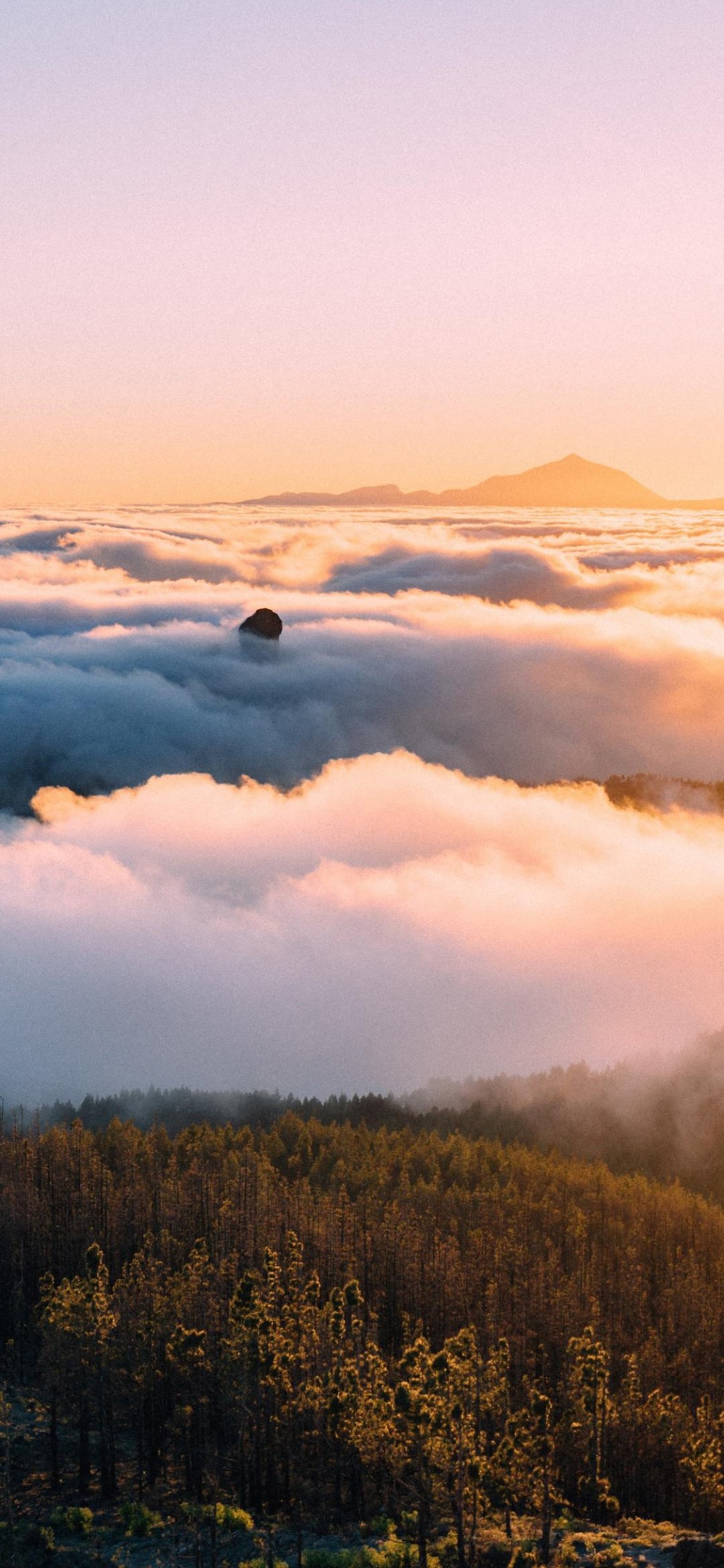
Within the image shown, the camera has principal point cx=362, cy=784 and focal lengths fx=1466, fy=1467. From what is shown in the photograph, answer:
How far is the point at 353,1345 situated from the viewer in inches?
3939

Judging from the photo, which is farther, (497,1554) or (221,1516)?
(221,1516)

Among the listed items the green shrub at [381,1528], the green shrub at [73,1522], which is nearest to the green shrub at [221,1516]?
the green shrub at [73,1522]

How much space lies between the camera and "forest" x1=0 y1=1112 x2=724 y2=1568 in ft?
288

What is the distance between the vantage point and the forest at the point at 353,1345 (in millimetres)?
87812

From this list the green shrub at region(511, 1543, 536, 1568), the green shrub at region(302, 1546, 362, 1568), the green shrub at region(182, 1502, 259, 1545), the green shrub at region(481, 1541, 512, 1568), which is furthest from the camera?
the green shrub at region(182, 1502, 259, 1545)

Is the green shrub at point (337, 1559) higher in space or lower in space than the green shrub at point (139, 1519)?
higher

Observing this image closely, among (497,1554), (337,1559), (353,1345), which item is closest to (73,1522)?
(337,1559)

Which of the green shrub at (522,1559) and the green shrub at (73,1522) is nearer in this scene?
the green shrub at (522,1559)

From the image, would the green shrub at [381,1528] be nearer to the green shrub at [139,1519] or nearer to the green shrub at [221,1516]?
the green shrub at [221,1516]

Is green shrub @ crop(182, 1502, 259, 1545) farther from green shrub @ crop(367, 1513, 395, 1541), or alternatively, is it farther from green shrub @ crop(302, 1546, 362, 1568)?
green shrub @ crop(367, 1513, 395, 1541)

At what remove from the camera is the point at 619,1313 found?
13662 cm

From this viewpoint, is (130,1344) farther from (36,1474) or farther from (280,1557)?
(280,1557)

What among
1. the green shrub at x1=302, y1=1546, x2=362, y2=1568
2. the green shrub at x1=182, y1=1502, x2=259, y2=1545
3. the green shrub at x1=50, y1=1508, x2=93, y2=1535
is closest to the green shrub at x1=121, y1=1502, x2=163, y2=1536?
the green shrub at x1=182, y1=1502, x2=259, y2=1545

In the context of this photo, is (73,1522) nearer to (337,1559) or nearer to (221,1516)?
(221,1516)
